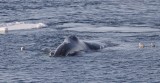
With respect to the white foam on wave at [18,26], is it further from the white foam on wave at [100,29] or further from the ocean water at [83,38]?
the white foam on wave at [100,29]

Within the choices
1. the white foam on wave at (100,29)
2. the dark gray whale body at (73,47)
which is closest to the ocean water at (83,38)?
the white foam on wave at (100,29)

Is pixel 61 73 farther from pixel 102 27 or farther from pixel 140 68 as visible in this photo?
pixel 102 27

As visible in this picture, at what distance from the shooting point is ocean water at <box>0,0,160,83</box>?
2010 inches


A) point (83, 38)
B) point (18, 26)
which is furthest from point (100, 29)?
point (18, 26)

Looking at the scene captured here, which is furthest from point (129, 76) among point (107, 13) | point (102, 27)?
point (107, 13)

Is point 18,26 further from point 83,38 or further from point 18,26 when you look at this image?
point 83,38

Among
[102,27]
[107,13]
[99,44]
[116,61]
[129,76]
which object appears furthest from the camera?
[107,13]

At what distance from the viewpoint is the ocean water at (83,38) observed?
51.1m

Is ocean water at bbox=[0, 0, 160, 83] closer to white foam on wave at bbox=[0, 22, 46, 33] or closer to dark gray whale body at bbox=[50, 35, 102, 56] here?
white foam on wave at bbox=[0, 22, 46, 33]

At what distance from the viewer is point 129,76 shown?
5053 centimetres

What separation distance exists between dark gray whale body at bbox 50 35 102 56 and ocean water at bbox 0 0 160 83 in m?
0.87

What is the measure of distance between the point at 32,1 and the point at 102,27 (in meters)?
26.2

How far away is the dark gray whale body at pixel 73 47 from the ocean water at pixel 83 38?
871 millimetres

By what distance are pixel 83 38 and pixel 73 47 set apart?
8.24 m
